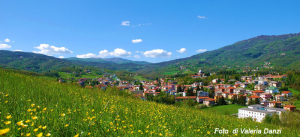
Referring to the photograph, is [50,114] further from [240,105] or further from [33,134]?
[240,105]

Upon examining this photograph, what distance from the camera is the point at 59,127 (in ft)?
7.68

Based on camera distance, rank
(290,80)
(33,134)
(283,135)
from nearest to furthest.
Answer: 1. (33,134)
2. (283,135)
3. (290,80)

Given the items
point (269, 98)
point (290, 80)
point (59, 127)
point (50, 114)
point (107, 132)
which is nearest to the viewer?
point (59, 127)

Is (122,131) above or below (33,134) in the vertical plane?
below

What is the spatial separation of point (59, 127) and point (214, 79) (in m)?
125

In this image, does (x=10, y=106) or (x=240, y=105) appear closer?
(x=10, y=106)

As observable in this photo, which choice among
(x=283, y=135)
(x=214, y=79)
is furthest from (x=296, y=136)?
(x=214, y=79)

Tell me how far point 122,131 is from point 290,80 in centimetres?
10922

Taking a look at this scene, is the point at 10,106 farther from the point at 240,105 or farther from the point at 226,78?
the point at 226,78

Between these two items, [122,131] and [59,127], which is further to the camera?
[122,131]

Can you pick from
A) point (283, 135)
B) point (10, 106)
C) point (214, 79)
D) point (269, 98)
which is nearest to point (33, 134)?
point (10, 106)

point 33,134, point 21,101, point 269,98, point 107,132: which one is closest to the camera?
point 33,134

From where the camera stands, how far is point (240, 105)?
5509cm

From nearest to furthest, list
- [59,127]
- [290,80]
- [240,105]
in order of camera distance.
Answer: [59,127] → [240,105] → [290,80]
